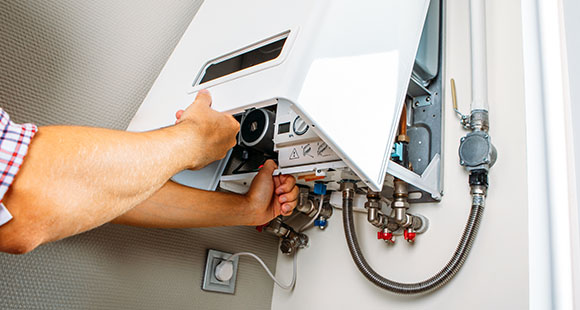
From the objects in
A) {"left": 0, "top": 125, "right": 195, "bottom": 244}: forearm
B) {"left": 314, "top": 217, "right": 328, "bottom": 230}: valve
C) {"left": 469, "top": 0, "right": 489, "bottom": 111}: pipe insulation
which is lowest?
{"left": 0, "top": 125, "right": 195, "bottom": 244}: forearm

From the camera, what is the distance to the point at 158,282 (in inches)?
44.1

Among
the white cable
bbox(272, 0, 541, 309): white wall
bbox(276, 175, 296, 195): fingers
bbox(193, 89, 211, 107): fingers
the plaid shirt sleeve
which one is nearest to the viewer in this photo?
the plaid shirt sleeve

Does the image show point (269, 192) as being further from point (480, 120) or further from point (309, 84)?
point (480, 120)

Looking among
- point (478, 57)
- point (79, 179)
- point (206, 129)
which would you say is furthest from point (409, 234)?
point (79, 179)

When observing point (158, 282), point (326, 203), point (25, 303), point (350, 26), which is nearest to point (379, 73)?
point (350, 26)

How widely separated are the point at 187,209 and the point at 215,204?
0.23 feet

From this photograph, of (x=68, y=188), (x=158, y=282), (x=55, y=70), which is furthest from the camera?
(x=158, y=282)

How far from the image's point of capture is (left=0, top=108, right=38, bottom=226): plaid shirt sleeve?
1.58ft

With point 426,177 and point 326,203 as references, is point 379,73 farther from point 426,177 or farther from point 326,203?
point 326,203

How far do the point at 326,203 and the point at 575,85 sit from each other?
749 millimetres

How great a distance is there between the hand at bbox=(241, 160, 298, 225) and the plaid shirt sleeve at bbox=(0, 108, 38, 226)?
58 centimetres

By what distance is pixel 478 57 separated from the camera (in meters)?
1.02

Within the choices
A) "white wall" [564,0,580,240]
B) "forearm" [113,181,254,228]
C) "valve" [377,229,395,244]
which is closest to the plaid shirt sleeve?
"forearm" [113,181,254,228]

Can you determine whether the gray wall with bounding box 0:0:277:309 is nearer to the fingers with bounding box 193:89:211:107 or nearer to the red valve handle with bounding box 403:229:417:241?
the fingers with bounding box 193:89:211:107
